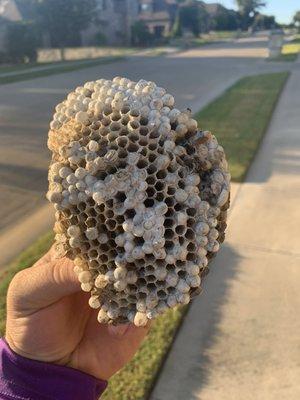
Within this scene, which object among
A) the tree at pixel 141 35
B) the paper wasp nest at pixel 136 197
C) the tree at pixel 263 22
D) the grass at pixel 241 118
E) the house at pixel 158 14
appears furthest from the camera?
the tree at pixel 263 22

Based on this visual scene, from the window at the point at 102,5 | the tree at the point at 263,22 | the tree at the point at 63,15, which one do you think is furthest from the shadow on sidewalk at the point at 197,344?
the tree at the point at 263,22

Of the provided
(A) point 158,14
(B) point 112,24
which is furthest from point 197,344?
(A) point 158,14

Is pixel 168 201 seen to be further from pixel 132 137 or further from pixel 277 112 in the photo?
pixel 277 112

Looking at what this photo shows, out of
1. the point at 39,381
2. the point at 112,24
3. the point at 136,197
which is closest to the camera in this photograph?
the point at 136,197

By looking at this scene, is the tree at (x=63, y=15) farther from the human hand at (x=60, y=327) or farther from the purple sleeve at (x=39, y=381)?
the purple sleeve at (x=39, y=381)

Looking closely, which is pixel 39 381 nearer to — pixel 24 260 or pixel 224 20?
pixel 24 260

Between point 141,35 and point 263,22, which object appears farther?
A: point 263,22

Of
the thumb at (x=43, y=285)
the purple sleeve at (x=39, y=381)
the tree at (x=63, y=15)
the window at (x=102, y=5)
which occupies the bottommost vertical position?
the window at (x=102, y=5)

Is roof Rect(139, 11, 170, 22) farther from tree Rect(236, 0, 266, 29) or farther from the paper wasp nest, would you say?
the paper wasp nest
